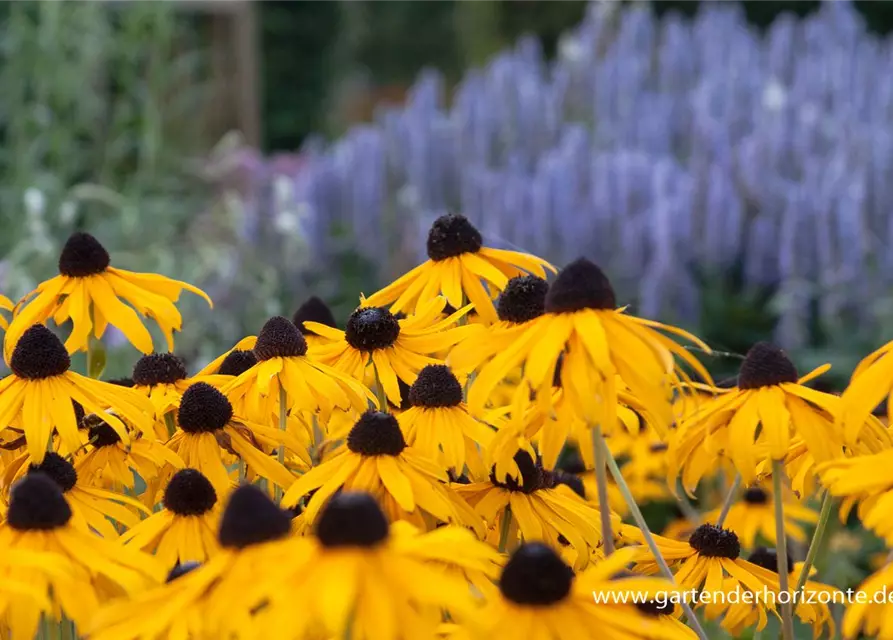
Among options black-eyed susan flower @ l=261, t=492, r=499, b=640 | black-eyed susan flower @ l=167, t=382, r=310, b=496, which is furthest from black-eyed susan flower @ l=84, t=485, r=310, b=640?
black-eyed susan flower @ l=167, t=382, r=310, b=496

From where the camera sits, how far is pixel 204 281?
4027 millimetres

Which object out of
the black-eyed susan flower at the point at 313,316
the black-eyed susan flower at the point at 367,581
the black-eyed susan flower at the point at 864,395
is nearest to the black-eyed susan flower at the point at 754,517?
the black-eyed susan flower at the point at 313,316

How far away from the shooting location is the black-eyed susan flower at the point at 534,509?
41.7 inches

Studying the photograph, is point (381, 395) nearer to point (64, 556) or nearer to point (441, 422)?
point (441, 422)

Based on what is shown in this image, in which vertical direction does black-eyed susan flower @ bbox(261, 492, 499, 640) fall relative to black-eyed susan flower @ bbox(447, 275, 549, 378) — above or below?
below

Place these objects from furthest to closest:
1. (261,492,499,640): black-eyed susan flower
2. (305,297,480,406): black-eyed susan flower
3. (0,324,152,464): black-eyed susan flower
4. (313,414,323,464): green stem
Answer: (313,414,323,464): green stem, (305,297,480,406): black-eyed susan flower, (0,324,152,464): black-eyed susan flower, (261,492,499,640): black-eyed susan flower

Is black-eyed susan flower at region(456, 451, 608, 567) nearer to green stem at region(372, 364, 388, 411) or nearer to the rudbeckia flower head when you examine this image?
green stem at region(372, 364, 388, 411)

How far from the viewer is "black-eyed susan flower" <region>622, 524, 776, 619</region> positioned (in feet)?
3.59

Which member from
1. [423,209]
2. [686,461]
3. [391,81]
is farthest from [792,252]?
[391,81]

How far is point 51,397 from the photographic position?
1066 mm

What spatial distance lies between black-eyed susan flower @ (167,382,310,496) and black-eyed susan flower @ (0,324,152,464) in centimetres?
5

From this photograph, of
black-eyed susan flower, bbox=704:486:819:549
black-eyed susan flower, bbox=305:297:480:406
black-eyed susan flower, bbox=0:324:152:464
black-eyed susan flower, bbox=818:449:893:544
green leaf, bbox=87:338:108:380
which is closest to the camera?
black-eyed susan flower, bbox=818:449:893:544

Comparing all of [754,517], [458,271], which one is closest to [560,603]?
[458,271]

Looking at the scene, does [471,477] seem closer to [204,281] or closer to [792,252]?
[792,252]
